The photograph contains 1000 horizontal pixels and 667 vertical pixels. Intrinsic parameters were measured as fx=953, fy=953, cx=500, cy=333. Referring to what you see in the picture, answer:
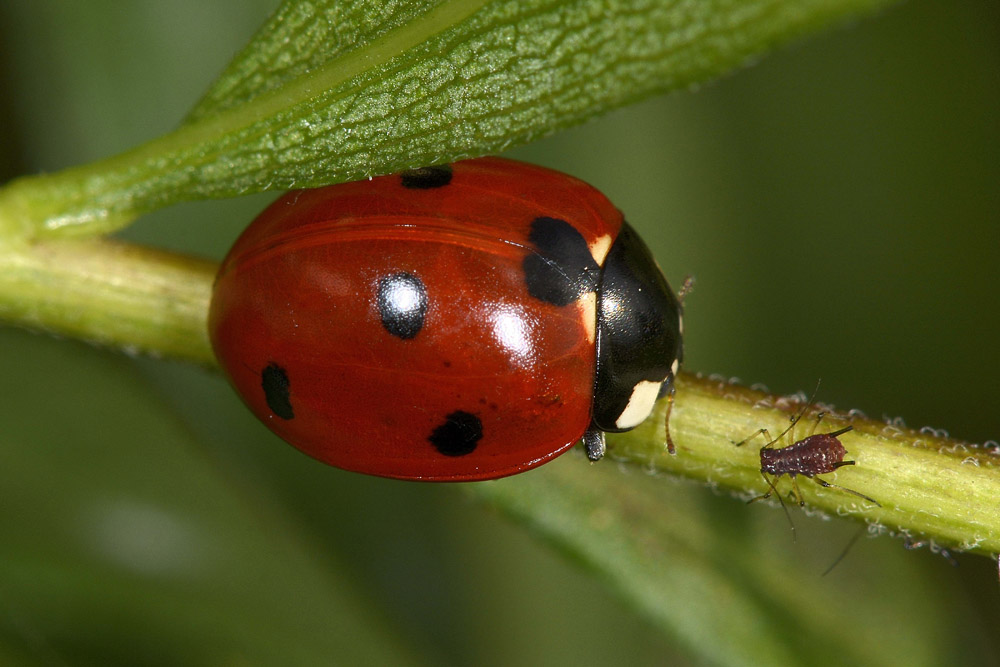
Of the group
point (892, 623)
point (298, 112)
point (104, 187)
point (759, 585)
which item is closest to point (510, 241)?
point (298, 112)

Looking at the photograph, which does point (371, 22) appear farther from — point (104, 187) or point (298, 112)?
point (104, 187)

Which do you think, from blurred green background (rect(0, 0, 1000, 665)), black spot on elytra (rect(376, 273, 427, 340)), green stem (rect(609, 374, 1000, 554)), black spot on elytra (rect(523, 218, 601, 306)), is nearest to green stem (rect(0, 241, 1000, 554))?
green stem (rect(609, 374, 1000, 554))

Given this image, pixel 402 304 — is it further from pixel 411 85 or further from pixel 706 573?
pixel 706 573

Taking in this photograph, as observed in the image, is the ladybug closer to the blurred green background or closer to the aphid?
the aphid

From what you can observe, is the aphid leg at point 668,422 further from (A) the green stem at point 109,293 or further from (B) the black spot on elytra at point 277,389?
(A) the green stem at point 109,293

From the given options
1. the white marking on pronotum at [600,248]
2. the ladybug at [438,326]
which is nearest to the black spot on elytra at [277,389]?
the ladybug at [438,326]
